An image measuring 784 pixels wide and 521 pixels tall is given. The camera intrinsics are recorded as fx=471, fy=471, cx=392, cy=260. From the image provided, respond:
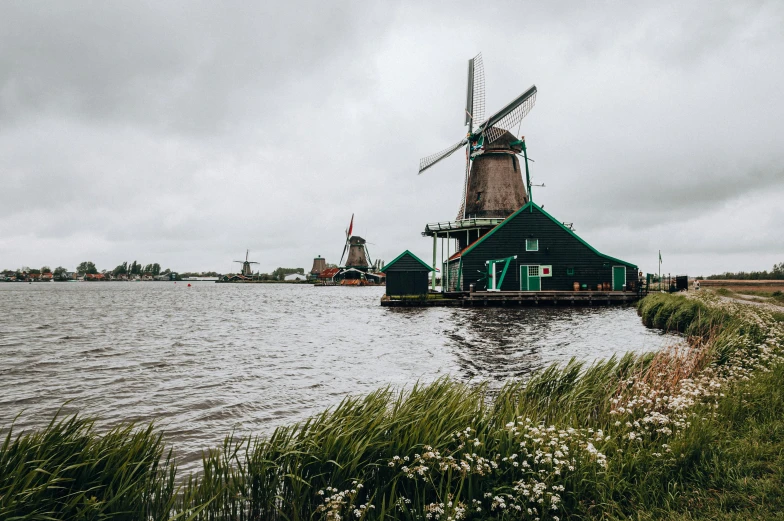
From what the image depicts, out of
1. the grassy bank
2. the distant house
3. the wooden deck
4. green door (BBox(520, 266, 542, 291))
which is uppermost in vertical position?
the distant house

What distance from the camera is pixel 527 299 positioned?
33469 millimetres

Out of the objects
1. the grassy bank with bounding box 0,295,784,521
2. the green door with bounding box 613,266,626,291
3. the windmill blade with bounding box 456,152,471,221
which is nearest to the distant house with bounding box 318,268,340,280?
the windmill blade with bounding box 456,152,471,221

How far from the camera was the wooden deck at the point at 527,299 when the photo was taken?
33.8m

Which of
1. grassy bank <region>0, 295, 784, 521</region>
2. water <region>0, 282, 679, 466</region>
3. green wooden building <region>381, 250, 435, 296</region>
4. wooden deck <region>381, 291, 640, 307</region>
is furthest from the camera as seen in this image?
green wooden building <region>381, 250, 435, 296</region>

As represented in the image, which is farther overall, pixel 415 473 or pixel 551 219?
pixel 551 219

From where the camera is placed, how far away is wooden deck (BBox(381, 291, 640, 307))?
33781 millimetres

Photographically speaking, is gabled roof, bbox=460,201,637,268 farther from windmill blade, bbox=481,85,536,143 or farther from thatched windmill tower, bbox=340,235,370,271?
thatched windmill tower, bbox=340,235,370,271

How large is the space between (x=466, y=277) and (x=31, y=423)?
31.8 m

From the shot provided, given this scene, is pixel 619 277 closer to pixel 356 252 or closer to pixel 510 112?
pixel 510 112

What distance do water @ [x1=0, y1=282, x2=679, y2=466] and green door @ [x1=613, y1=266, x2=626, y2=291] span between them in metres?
13.6

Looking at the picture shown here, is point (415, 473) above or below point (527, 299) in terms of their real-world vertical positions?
below

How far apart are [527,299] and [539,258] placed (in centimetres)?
468

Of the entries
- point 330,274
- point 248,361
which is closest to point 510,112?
point 248,361

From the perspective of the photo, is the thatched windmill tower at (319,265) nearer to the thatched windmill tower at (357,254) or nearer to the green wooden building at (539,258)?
the thatched windmill tower at (357,254)
